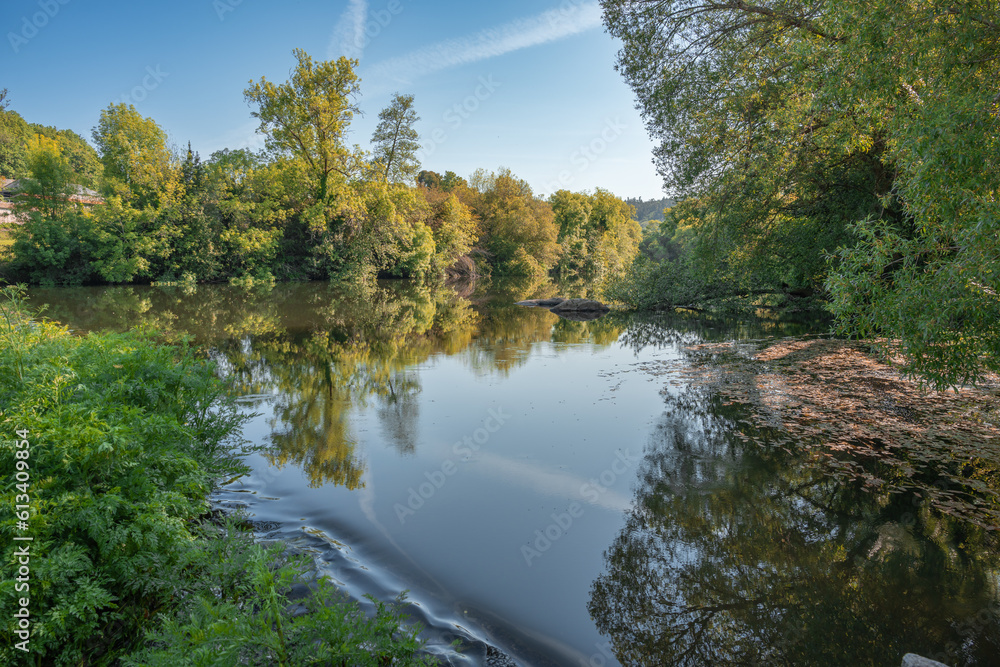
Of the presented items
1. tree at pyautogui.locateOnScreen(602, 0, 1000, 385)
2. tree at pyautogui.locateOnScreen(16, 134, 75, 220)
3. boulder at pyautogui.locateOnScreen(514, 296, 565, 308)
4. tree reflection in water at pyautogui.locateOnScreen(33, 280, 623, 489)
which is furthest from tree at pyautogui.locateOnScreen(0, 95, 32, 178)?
tree at pyautogui.locateOnScreen(602, 0, 1000, 385)

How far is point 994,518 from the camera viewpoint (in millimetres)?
5047

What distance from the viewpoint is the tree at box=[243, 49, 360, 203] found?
32281 mm

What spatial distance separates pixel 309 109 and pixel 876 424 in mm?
35046

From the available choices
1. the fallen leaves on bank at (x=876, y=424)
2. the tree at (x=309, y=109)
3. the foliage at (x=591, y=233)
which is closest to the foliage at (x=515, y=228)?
the foliage at (x=591, y=233)

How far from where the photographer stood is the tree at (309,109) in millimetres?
32281

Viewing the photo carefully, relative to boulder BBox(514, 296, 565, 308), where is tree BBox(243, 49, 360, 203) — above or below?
above

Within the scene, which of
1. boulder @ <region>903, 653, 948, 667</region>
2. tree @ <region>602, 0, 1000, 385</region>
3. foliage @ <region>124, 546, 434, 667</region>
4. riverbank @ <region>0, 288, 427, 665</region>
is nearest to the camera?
foliage @ <region>124, 546, 434, 667</region>

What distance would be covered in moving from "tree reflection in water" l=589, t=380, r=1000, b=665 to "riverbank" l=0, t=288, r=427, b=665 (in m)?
2.10

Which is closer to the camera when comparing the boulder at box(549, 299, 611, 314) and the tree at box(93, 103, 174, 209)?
the boulder at box(549, 299, 611, 314)

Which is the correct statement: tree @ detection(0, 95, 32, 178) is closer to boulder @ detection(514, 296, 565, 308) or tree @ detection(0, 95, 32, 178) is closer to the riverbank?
boulder @ detection(514, 296, 565, 308)

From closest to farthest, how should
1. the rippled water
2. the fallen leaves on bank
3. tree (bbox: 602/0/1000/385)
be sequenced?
the rippled water, tree (bbox: 602/0/1000/385), the fallen leaves on bank

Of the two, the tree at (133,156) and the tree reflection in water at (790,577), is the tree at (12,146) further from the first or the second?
the tree reflection in water at (790,577)

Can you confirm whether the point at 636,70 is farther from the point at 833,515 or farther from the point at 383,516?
the point at 383,516

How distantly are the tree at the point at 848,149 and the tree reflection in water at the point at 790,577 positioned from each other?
1.79 m
